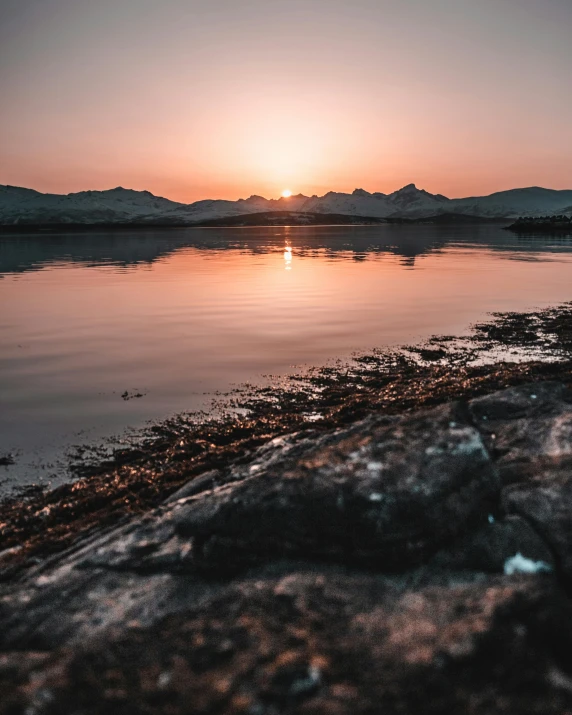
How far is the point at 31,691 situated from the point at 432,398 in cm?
893

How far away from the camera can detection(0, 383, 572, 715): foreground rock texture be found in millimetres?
3285

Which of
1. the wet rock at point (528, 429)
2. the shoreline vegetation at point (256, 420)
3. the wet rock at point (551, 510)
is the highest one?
the wet rock at point (528, 429)

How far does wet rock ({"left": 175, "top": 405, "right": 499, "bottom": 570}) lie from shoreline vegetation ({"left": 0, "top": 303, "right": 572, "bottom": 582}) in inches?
68.5

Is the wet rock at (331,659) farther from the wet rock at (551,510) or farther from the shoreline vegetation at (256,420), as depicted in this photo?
the shoreline vegetation at (256,420)

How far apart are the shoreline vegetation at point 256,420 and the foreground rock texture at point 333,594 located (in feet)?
3.26

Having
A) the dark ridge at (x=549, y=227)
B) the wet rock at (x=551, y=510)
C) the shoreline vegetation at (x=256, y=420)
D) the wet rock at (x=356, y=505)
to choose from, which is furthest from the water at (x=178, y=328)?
the dark ridge at (x=549, y=227)

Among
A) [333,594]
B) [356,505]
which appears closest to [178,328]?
[356,505]

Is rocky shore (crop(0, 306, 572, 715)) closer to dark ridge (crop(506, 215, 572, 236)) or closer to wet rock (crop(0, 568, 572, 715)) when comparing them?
wet rock (crop(0, 568, 572, 715))

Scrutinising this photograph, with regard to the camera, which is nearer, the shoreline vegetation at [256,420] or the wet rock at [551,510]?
the wet rock at [551,510]

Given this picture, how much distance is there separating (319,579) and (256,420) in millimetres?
5800

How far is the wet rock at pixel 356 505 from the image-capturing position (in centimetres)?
480

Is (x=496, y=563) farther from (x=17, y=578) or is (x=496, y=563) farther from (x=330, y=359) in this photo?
(x=330, y=359)

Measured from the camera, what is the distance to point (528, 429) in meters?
6.76

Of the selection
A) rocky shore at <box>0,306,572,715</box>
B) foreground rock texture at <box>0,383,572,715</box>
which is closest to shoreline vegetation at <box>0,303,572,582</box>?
rocky shore at <box>0,306,572,715</box>
